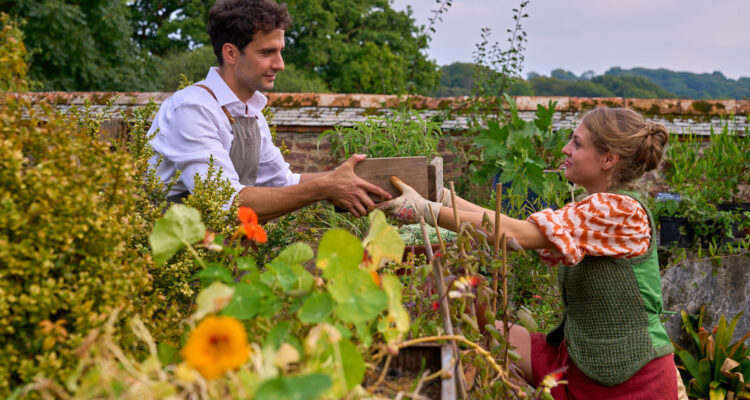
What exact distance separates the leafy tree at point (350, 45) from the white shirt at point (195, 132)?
21.9 meters

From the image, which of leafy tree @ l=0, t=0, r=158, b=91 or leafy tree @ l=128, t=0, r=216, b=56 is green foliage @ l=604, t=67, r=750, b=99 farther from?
leafy tree @ l=0, t=0, r=158, b=91

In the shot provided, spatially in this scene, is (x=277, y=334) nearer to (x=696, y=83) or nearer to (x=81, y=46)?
(x=81, y=46)

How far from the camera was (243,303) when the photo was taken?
2.93 ft

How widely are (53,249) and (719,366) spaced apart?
3.35 meters

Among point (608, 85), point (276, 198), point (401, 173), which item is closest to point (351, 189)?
point (401, 173)

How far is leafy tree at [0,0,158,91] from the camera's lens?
617 inches

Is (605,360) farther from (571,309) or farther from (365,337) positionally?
(365,337)

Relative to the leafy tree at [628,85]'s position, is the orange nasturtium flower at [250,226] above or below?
below

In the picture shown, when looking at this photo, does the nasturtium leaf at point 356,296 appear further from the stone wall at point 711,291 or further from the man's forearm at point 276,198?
the stone wall at point 711,291

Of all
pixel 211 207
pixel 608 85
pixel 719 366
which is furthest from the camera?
pixel 608 85

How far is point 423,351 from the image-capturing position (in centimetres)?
101

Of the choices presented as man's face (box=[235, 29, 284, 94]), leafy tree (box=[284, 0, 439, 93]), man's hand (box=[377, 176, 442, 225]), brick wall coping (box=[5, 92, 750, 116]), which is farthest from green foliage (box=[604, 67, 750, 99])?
man's hand (box=[377, 176, 442, 225])

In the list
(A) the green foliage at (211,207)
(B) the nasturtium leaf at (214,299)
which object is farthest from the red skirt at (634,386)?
(B) the nasturtium leaf at (214,299)

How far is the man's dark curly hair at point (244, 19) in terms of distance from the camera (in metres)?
2.36
